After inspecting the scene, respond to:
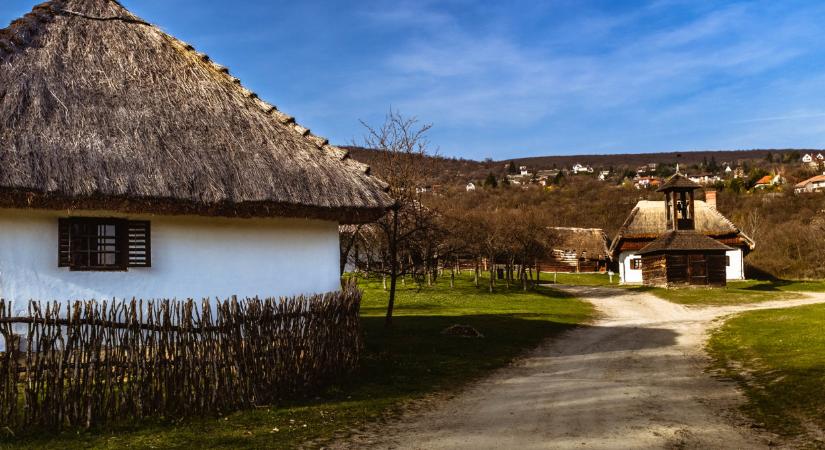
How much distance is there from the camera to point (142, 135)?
36.7ft

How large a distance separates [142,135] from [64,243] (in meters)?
2.06

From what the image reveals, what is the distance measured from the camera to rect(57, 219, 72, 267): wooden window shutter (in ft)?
35.3

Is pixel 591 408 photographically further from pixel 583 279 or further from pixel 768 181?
pixel 768 181

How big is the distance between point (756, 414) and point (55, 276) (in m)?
10.1

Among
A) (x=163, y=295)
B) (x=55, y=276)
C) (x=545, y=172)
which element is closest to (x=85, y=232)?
(x=55, y=276)

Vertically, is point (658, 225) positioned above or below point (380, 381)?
above

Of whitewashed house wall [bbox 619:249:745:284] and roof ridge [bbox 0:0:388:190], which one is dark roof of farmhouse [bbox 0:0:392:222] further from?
whitewashed house wall [bbox 619:249:745:284]

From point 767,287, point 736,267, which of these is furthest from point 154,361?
point 736,267

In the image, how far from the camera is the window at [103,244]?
10844 mm

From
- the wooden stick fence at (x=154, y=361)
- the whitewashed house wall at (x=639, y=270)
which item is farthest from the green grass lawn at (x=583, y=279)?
the wooden stick fence at (x=154, y=361)

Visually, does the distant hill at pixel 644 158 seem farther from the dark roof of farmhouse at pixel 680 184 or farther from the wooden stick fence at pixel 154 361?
the wooden stick fence at pixel 154 361

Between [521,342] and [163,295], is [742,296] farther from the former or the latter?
[163,295]

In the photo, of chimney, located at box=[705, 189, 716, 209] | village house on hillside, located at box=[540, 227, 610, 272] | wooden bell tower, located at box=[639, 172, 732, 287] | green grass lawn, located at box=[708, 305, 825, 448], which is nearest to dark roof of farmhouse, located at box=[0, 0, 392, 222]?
green grass lawn, located at box=[708, 305, 825, 448]

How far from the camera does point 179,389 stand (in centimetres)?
853
